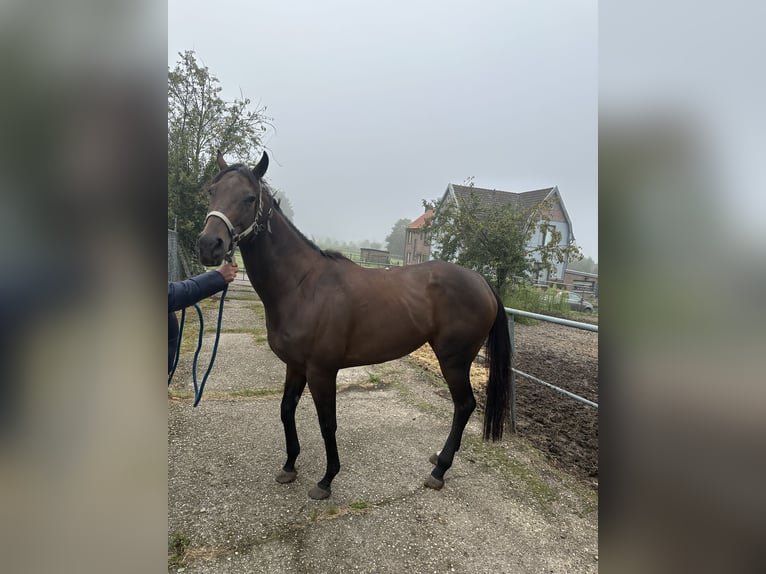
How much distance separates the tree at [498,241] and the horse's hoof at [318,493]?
834 cm

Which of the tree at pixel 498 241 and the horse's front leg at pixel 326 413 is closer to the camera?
the horse's front leg at pixel 326 413

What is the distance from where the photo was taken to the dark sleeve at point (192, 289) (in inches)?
64.8

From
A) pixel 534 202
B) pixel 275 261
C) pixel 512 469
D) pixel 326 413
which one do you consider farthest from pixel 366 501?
pixel 534 202

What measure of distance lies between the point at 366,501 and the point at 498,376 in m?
1.42

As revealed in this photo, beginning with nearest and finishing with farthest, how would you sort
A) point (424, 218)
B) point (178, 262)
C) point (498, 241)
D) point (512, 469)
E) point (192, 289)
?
point (192, 289)
point (512, 469)
point (178, 262)
point (498, 241)
point (424, 218)

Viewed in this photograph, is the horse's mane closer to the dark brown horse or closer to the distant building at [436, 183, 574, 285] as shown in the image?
the dark brown horse

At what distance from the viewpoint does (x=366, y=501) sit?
2340 millimetres

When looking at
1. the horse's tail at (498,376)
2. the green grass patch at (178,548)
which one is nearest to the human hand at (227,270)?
the green grass patch at (178,548)

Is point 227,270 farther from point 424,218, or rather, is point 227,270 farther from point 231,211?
point 424,218

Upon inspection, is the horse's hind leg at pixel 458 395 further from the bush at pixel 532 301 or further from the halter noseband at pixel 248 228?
the bush at pixel 532 301

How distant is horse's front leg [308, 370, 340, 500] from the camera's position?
236 cm
